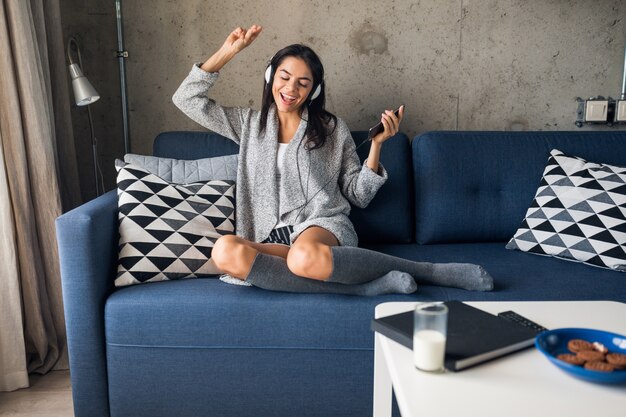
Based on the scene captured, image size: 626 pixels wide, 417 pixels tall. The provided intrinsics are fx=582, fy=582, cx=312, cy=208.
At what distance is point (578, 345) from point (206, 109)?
5.03 ft

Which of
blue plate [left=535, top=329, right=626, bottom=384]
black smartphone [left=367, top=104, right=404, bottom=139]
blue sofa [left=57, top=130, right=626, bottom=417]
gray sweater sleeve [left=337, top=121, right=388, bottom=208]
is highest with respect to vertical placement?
black smartphone [left=367, top=104, right=404, bottom=139]

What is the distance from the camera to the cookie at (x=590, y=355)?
99cm

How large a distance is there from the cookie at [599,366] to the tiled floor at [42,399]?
60.1 inches

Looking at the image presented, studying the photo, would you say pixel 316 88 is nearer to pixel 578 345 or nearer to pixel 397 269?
pixel 397 269

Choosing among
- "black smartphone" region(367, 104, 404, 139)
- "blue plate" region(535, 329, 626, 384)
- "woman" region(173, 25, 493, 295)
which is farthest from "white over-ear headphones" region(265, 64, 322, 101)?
"blue plate" region(535, 329, 626, 384)

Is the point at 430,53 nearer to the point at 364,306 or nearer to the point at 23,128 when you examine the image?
the point at 364,306

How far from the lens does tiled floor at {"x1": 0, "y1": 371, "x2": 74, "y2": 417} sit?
6.03ft

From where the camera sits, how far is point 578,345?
1.04 metres

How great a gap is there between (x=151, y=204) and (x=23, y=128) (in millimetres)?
552

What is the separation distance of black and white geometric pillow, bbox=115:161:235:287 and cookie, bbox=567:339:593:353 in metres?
1.10

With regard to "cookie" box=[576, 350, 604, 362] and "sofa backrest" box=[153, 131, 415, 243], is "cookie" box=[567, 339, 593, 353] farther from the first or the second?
"sofa backrest" box=[153, 131, 415, 243]

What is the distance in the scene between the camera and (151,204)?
1848 mm

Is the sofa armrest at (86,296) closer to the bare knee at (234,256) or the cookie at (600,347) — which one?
the bare knee at (234,256)

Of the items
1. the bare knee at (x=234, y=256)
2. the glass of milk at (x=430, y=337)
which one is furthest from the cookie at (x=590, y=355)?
the bare knee at (x=234, y=256)
